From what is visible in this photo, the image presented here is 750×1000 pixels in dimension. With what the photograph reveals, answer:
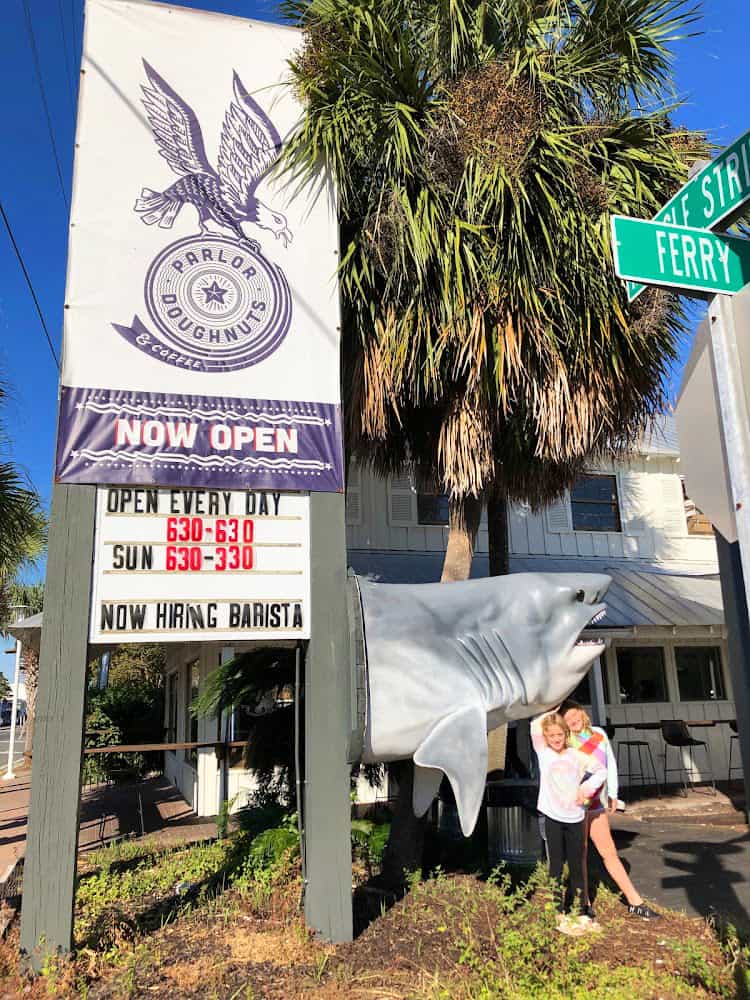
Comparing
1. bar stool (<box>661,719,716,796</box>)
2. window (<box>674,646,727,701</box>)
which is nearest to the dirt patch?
bar stool (<box>661,719,716,796</box>)

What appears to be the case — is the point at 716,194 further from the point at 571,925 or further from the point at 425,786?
the point at 571,925

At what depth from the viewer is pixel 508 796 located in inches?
266

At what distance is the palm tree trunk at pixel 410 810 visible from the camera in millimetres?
6234

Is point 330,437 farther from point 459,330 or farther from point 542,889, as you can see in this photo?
point 542,889

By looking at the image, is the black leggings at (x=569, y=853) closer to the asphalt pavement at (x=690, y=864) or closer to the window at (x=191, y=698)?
the asphalt pavement at (x=690, y=864)

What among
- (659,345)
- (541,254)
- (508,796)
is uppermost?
(541,254)

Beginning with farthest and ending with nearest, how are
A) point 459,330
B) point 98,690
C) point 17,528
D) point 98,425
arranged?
point 98,690
point 17,528
point 459,330
point 98,425

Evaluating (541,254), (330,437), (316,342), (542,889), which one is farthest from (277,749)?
(541,254)

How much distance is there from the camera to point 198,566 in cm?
515

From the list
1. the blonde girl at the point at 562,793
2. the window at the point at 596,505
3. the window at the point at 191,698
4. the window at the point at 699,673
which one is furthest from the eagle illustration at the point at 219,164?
the window at the point at 699,673

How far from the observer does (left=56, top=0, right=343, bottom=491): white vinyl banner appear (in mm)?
5191

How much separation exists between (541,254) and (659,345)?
1644 mm

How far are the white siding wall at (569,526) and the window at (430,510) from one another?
125 mm

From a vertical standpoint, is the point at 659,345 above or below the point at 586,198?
below
